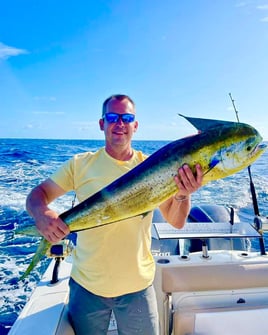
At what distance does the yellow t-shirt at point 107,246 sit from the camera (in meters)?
1.67

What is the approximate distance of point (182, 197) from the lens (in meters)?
1.63

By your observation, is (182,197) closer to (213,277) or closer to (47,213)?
(47,213)

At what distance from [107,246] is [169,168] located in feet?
2.01

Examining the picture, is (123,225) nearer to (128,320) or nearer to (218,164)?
(128,320)

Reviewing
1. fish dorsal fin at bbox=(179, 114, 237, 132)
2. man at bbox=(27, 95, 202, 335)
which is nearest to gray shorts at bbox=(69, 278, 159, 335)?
man at bbox=(27, 95, 202, 335)

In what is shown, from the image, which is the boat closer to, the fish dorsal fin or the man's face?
the man's face

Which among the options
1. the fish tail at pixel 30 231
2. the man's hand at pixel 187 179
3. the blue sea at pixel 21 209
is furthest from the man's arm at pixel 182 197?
the blue sea at pixel 21 209

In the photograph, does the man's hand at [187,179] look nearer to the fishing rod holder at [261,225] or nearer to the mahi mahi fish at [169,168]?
the mahi mahi fish at [169,168]

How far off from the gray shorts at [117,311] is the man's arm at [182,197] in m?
0.43

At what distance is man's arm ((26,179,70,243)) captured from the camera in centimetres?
142

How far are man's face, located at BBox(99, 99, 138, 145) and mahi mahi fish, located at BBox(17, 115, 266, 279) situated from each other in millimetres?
412

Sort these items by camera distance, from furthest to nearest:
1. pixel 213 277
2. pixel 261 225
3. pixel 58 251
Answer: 1. pixel 261 225
2. pixel 58 251
3. pixel 213 277

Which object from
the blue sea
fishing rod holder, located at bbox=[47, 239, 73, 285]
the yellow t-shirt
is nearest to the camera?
the yellow t-shirt

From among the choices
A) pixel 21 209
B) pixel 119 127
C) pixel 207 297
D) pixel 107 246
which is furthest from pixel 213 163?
pixel 21 209
